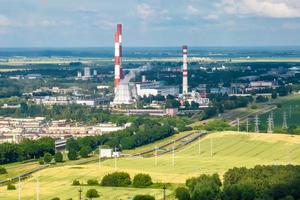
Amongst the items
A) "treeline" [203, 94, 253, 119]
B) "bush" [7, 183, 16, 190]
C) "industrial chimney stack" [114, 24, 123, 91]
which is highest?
"industrial chimney stack" [114, 24, 123, 91]

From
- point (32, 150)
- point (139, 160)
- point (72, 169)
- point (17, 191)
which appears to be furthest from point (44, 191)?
point (32, 150)

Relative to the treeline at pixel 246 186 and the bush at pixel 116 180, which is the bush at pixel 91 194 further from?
the bush at pixel 116 180

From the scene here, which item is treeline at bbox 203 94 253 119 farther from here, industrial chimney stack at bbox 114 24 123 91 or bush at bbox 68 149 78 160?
bush at bbox 68 149 78 160

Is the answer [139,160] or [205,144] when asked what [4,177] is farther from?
[205,144]

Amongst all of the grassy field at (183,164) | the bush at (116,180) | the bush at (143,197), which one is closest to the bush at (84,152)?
the grassy field at (183,164)

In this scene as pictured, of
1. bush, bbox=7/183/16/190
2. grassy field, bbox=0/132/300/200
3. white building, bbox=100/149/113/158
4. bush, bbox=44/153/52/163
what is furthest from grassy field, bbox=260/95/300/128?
bush, bbox=7/183/16/190

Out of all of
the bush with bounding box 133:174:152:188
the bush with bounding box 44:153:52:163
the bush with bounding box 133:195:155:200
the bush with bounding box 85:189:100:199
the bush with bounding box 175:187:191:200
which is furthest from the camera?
the bush with bounding box 44:153:52:163
